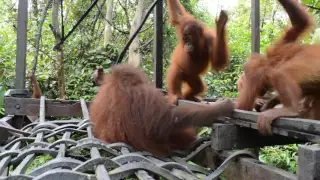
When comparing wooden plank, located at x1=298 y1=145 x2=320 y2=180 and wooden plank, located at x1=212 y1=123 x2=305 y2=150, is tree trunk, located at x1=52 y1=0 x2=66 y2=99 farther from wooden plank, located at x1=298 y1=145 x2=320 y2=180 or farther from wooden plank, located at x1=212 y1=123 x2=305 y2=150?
wooden plank, located at x1=298 y1=145 x2=320 y2=180

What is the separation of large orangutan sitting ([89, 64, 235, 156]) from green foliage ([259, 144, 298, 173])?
8.96 ft

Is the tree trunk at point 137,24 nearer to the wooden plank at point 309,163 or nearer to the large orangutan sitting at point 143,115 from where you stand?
the large orangutan sitting at point 143,115

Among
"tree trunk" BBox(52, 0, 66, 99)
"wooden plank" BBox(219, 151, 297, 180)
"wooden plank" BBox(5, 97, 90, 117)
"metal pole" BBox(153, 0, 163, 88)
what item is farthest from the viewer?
"tree trunk" BBox(52, 0, 66, 99)

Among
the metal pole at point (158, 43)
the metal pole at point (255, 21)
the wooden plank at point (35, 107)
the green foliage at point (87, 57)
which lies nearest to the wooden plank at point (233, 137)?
the metal pole at point (255, 21)

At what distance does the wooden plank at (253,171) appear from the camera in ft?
5.09

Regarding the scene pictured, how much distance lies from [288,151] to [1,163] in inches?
172

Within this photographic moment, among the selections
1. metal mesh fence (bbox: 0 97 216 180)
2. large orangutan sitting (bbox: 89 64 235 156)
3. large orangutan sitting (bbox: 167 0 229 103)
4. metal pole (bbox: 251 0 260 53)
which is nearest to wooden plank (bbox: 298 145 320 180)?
metal mesh fence (bbox: 0 97 216 180)

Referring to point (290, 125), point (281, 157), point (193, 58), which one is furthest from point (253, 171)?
point (281, 157)

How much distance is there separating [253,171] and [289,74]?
56 centimetres

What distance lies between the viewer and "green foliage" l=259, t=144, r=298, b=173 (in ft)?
15.9

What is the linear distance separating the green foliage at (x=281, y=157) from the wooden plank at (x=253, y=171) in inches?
120

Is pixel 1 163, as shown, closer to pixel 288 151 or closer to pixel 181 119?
pixel 181 119

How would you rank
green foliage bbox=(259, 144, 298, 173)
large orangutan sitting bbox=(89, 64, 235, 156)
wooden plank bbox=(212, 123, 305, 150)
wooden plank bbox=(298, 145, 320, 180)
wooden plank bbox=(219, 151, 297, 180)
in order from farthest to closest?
1. green foliage bbox=(259, 144, 298, 173)
2. large orangutan sitting bbox=(89, 64, 235, 156)
3. wooden plank bbox=(212, 123, 305, 150)
4. wooden plank bbox=(219, 151, 297, 180)
5. wooden plank bbox=(298, 145, 320, 180)

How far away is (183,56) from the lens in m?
3.38
